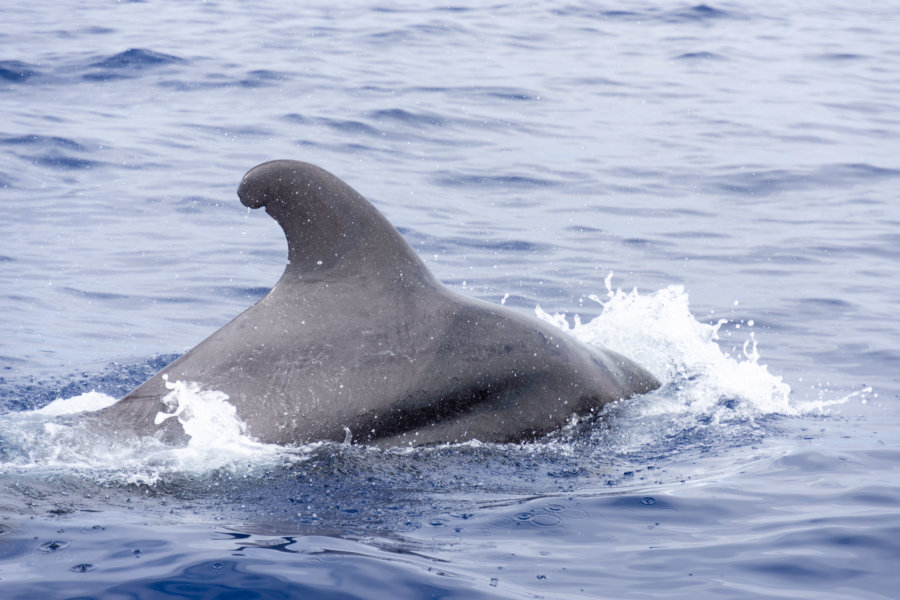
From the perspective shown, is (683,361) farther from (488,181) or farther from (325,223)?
(488,181)

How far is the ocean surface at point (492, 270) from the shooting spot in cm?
607

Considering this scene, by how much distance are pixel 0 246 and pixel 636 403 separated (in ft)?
30.7

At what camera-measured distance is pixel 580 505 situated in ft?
22.4

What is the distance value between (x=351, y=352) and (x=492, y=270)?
7367 millimetres

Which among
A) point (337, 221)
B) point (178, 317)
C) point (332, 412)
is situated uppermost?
point (337, 221)

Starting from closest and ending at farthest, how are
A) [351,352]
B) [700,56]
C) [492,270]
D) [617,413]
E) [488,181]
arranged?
[351,352] < [617,413] < [492,270] < [488,181] < [700,56]

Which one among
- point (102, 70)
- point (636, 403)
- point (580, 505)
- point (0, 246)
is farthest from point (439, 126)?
point (580, 505)

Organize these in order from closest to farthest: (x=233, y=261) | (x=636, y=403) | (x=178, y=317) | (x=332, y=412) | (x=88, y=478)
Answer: (x=88, y=478), (x=332, y=412), (x=636, y=403), (x=178, y=317), (x=233, y=261)

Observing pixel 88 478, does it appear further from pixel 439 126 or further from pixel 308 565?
pixel 439 126

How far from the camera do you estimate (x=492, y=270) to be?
14.4m

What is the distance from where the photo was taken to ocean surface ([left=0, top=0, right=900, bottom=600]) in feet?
19.9

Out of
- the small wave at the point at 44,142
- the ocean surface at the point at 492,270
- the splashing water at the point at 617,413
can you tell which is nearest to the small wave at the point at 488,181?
the ocean surface at the point at 492,270

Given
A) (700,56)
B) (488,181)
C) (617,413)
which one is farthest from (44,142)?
(700,56)

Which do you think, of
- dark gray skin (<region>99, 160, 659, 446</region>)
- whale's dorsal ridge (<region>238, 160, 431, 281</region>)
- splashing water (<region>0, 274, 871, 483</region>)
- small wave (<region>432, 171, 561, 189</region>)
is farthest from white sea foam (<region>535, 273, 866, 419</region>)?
small wave (<region>432, 171, 561, 189</region>)
